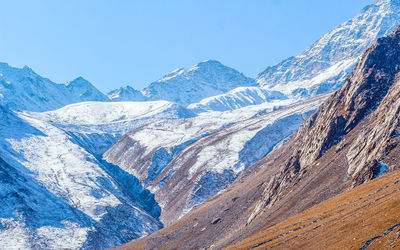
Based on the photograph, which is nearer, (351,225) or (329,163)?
(351,225)

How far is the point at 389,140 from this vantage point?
9206 cm

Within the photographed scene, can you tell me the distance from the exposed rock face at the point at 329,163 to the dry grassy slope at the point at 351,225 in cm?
1719

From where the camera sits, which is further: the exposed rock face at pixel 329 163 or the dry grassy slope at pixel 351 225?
the exposed rock face at pixel 329 163

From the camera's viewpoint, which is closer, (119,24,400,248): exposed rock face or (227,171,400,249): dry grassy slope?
(227,171,400,249): dry grassy slope

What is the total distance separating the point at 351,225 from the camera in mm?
56031

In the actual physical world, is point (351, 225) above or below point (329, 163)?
above

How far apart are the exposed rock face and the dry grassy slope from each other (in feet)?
56.4

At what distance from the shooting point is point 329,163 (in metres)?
111

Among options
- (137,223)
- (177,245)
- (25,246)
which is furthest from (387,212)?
(137,223)

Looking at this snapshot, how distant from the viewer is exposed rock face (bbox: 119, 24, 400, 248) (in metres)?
95.2

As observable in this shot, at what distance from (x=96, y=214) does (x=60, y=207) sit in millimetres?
17290

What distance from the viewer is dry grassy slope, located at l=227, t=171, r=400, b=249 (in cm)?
4843

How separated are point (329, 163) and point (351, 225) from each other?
57456 mm

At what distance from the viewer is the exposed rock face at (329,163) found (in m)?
95.2
